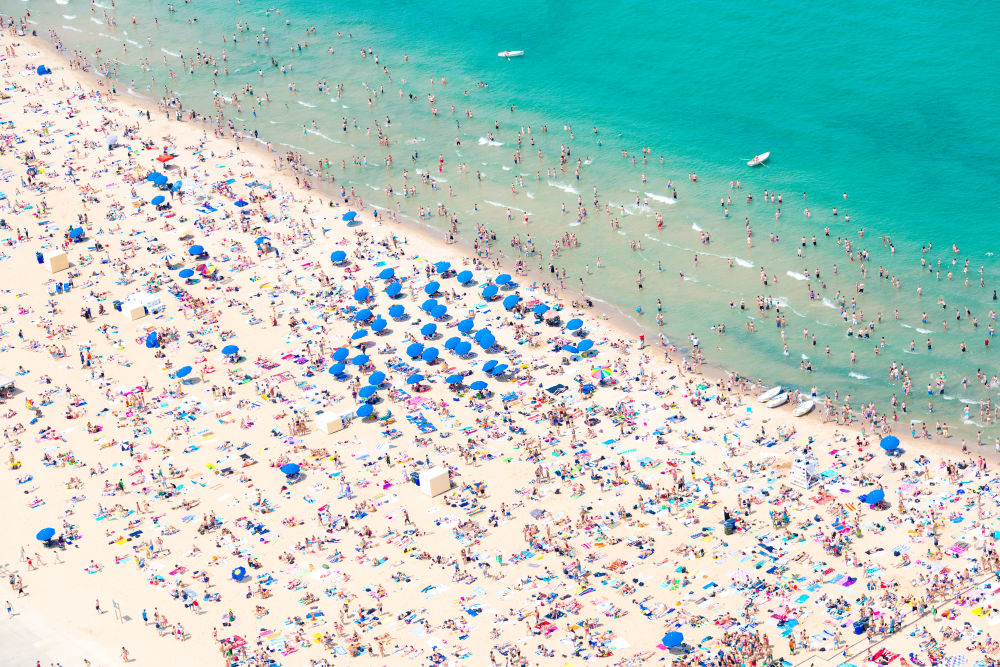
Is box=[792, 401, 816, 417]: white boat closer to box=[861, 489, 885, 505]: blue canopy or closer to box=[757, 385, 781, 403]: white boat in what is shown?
box=[757, 385, 781, 403]: white boat

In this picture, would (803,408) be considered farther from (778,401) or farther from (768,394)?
(768,394)

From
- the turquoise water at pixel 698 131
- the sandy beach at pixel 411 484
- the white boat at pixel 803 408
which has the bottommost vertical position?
the sandy beach at pixel 411 484

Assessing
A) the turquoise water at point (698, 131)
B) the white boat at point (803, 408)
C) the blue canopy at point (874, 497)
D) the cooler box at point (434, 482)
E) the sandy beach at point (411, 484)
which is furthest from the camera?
the turquoise water at point (698, 131)

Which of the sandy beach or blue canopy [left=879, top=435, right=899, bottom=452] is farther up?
blue canopy [left=879, top=435, right=899, bottom=452]

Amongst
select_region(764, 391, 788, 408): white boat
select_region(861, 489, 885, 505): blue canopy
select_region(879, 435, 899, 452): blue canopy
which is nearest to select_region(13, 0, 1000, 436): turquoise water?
select_region(764, 391, 788, 408): white boat

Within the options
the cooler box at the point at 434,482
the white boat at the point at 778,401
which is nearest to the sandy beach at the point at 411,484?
the cooler box at the point at 434,482

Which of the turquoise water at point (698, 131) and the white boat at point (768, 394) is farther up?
the turquoise water at point (698, 131)

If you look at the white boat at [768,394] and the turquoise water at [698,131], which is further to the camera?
the turquoise water at [698,131]

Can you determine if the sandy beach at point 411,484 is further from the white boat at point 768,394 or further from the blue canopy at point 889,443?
the blue canopy at point 889,443
